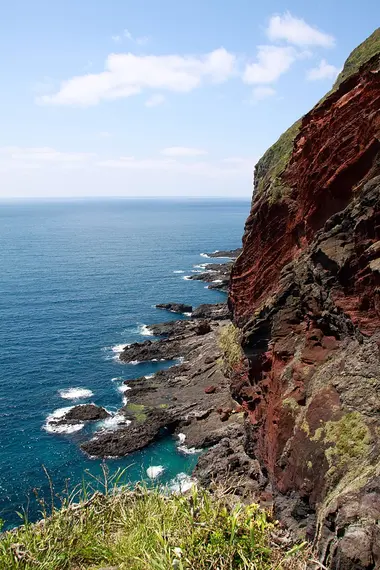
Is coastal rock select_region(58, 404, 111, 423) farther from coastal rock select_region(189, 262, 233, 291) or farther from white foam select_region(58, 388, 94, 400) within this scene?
coastal rock select_region(189, 262, 233, 291)

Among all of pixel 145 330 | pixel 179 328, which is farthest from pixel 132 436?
pixel 145 330

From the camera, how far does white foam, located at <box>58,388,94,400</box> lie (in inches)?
2331

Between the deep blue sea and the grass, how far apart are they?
17.4 ft

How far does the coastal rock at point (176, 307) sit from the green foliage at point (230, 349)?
2502 centimetres

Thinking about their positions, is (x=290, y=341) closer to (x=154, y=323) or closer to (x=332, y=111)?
(x=332, y=111)

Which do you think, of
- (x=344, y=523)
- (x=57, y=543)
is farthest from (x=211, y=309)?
(x=57, y=543)

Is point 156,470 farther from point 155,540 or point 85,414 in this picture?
point 155,540

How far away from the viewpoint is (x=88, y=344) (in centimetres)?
7619

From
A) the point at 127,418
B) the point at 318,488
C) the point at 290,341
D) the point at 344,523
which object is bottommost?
the point at 127,418

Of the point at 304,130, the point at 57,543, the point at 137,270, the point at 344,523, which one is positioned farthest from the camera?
the point at 137,270

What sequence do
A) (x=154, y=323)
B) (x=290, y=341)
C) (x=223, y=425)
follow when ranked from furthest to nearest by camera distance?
(x=154, y=323), (x=223, y=425), (x=290, y=341)

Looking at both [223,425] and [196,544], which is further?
[223,425]

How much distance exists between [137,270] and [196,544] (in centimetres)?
12518

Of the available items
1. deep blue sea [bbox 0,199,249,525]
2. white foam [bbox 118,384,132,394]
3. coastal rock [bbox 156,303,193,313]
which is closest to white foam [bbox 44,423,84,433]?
deep blue sea [bbox 0,199,249,525]
